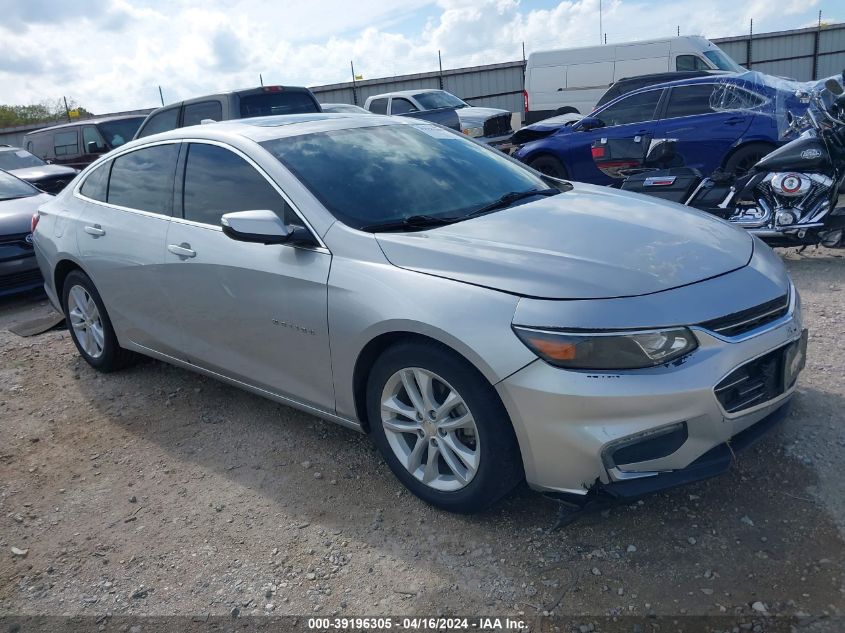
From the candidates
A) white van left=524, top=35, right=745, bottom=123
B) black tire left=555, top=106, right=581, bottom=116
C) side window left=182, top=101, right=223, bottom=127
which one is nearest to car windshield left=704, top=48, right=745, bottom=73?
white van left=524, top=35, right=745, bottom=123

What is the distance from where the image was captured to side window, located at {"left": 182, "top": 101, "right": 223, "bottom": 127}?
944 centimetres

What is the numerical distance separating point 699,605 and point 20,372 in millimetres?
4927

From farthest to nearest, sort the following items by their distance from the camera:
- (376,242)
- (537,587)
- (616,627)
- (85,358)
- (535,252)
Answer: (85,358) < (376,242) < (535,252) < (537,587) < (616,627)

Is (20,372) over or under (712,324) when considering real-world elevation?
under

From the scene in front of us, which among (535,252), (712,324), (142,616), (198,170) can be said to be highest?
(198,170)

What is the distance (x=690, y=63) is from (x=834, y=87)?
8.69 metres

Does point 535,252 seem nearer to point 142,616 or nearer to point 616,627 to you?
point 616,627

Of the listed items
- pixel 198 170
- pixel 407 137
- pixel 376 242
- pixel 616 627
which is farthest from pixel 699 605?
pixel 198 170

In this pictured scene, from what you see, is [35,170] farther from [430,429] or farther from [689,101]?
[430,429]

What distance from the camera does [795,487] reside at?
9.66ft

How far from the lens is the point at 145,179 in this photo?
4.34m

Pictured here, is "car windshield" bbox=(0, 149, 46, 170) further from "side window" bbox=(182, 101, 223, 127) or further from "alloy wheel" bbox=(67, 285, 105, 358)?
"alloy wheel" bbox=(67, 285, 105, 358)

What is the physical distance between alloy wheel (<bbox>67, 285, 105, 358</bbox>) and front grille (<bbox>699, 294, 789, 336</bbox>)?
12.7ft

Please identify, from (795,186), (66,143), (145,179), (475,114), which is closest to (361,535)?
(145,179)
